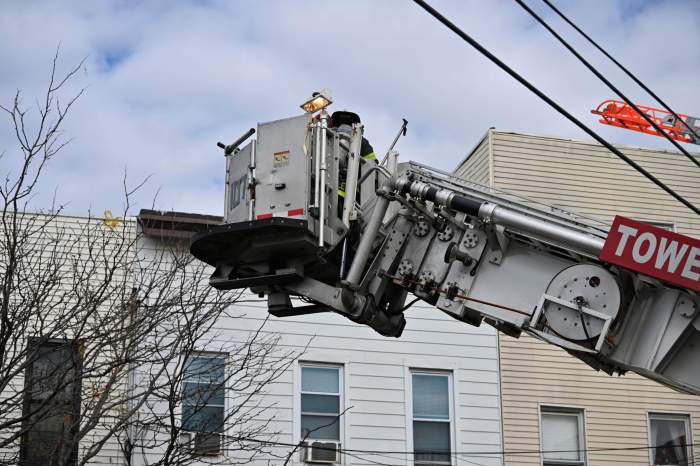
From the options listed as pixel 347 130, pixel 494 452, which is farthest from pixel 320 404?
pixel 347 130

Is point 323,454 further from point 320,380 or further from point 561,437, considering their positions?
point 561,437

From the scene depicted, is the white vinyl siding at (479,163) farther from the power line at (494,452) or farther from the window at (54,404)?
the window at (54,404)

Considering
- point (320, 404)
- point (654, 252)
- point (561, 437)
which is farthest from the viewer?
point (561, 437)

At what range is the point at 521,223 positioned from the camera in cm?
828

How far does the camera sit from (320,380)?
16844mm

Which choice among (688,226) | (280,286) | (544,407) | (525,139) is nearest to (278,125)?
(280,286)

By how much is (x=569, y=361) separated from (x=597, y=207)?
3.17m

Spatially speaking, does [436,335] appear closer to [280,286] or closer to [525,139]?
[525,139]

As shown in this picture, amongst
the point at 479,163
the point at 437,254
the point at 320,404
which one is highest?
Answer: the point at 479,163

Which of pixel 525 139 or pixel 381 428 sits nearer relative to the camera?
pixel 381 428

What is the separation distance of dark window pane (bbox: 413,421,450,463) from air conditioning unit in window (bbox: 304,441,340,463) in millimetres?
1277

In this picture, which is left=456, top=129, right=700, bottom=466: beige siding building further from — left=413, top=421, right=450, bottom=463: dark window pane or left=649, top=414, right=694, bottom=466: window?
left=413, top=421, right=450, bottom=463: dark window pane

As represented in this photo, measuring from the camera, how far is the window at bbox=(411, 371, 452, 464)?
16844 mm

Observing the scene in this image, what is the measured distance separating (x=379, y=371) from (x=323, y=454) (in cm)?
159
